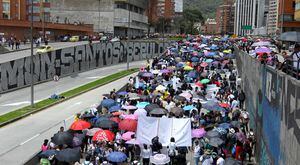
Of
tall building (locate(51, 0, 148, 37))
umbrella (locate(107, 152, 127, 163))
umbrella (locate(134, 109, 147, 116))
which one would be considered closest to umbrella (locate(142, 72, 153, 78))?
umbrella (locate(134, 109, 147, 116))

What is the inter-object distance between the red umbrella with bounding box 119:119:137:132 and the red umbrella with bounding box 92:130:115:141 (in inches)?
55.2

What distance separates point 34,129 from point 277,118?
16122 mm

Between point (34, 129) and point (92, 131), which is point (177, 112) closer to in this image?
point (92, 131)

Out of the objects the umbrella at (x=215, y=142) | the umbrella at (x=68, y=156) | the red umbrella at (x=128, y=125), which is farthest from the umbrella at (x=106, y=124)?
the umbrella at (x=215, y=142)

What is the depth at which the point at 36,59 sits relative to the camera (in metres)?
49.8

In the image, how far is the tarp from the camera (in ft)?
69.3

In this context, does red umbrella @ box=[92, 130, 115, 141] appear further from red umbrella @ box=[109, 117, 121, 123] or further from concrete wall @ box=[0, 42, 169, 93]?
concrete wall @ box=[0, 42, 169, 93]

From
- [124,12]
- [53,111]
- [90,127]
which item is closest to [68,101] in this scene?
[53,111]

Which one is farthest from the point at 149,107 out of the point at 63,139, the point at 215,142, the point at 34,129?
the point at 34,129

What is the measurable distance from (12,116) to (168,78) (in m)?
14.2

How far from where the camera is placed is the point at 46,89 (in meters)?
46.3

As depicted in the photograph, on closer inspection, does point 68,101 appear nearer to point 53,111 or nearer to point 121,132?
point 53,111

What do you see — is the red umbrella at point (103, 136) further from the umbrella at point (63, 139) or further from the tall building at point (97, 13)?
the tall building at point (97, 13)

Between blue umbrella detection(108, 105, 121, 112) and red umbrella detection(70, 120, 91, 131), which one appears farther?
blue umbrella detection(108, 105, 121, 112)
